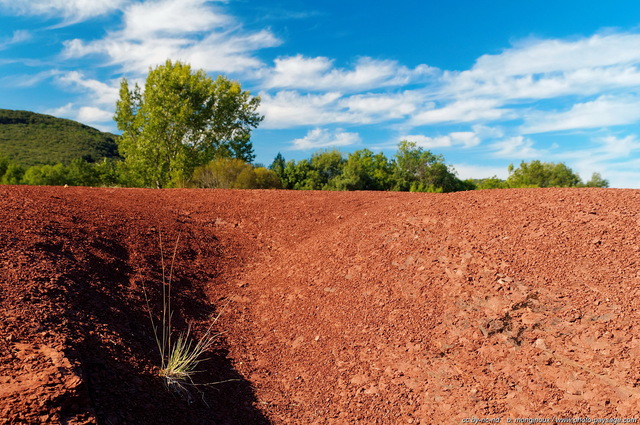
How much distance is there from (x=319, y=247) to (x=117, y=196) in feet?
15.1

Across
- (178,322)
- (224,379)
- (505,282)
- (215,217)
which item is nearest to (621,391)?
(505,282)

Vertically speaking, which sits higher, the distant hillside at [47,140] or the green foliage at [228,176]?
the distant hillside at [47,140]

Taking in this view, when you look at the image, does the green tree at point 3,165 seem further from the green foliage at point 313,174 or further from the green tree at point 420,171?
the green tree at point 420,171

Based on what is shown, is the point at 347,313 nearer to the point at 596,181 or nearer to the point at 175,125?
the point at 175,125

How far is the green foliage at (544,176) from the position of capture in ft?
139

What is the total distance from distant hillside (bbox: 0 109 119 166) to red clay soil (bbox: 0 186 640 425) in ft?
175

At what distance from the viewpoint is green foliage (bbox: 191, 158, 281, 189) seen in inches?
859

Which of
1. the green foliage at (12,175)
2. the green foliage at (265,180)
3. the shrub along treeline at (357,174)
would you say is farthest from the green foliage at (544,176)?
the green foliage at (12,175)

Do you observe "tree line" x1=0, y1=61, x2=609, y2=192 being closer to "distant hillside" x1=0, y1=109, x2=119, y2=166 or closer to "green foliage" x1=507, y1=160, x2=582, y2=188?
"green foliage" x1=507, y1=160, x2=582, y2=188

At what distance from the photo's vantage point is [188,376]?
14.0 ft

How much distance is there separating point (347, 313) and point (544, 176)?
4458cm

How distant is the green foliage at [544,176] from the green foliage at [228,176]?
2885cm

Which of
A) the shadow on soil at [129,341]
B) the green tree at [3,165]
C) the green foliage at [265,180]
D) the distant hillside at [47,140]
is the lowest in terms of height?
the shadow on soil at [129,341]

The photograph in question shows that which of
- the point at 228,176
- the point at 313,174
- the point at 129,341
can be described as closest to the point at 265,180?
the point at 228,176
